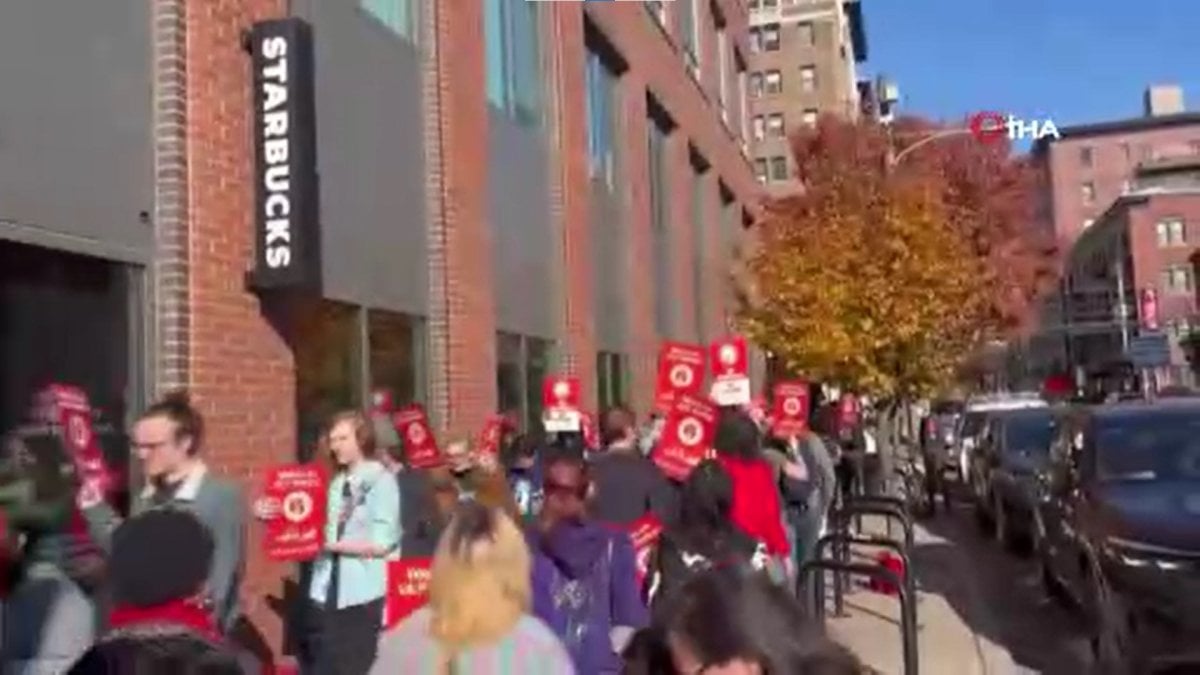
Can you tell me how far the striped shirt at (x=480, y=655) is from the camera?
12.5 ft

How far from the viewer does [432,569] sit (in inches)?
164

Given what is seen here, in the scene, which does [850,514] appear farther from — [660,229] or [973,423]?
[660,229]

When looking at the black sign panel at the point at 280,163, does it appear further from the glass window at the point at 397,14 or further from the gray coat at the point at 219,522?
the gray coat at the point at 219,522

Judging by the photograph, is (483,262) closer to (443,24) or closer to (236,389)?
(443,24)

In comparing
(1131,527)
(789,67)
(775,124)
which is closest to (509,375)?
(1131,527)

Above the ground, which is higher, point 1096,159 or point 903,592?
point 1096,159

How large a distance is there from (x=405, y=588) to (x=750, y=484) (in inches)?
101

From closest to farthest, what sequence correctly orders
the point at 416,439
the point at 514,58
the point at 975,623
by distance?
the point at 416,439 → the point at 975,623 → the point at 514,58

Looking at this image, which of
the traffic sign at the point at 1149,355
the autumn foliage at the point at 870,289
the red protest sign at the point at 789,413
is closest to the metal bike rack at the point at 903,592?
the red protest sign at the point at 789,413

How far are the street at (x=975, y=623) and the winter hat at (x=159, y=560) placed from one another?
599 cm

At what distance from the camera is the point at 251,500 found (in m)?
9.19

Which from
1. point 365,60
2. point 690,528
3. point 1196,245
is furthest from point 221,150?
point 1196,245

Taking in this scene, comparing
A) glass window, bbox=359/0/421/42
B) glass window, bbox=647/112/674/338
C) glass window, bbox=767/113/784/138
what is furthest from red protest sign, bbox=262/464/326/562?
glass window, bbox=767/113/784/138

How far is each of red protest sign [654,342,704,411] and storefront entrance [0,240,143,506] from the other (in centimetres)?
427
